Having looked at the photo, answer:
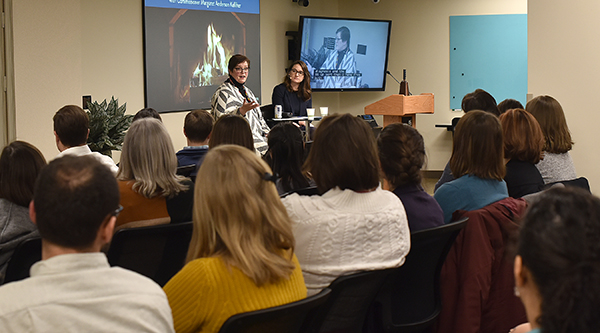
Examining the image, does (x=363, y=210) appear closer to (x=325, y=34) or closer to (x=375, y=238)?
(x=375, y=238)

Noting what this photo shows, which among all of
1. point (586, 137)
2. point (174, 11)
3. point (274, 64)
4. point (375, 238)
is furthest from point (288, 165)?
point (274, 64)

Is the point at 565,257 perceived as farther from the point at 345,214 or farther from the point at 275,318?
the point at 345,214

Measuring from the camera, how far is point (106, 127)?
476cm

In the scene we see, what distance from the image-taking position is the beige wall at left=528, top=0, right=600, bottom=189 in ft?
15.3

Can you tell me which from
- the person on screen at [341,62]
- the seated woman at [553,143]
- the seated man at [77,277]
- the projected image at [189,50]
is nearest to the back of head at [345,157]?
the seated man at [77,277]

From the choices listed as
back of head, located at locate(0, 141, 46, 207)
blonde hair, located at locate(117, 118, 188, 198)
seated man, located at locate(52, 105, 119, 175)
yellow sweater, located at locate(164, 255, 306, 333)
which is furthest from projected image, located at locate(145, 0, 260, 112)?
yellow sweater, located at locate(164, 255, 306, 333)

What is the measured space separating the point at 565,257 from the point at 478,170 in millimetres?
1713

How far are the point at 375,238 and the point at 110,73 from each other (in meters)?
4.72

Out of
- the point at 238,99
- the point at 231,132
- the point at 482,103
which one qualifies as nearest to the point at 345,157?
the point at 231,132

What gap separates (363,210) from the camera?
195 centimetres

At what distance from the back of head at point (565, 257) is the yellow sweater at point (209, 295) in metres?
0.77

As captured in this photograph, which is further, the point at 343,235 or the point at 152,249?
the point at 152,249

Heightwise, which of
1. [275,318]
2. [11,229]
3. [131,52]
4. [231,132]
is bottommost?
[275,318]

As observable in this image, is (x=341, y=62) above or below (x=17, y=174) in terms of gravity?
above
